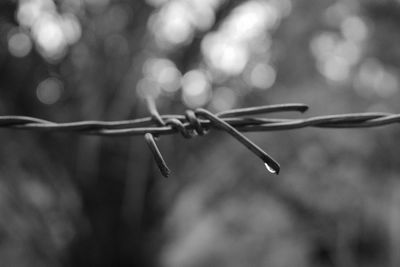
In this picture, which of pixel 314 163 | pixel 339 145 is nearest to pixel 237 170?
pixel 314 163

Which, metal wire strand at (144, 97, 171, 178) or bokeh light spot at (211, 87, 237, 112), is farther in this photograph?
bokeh light spot at (211, 87, 237, 112)

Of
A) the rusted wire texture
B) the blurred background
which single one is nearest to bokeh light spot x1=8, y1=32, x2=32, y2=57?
the blurred background

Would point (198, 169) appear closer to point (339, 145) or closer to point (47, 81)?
point (339, 145)

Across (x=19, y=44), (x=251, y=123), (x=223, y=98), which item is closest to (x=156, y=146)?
(x=251, y=123)

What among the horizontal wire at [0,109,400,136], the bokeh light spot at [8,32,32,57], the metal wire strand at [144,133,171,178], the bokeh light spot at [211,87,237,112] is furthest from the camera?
the bokeh light spot at [211,87,237,112]

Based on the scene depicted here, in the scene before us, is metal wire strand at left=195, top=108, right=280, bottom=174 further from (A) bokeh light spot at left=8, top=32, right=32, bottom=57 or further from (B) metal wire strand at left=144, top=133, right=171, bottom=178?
(A) bokeh light spot at left=8, top=32, right=32, bottom=57

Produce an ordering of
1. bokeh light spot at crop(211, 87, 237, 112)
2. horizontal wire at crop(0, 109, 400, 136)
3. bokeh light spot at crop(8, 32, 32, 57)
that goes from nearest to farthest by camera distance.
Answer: horizontal wire at crop(0, 109, 400, 136)
bokeh light spot at crop(8, 32, 32, 57)
bokeh light spot at crop(211, 87, 237, 112)
